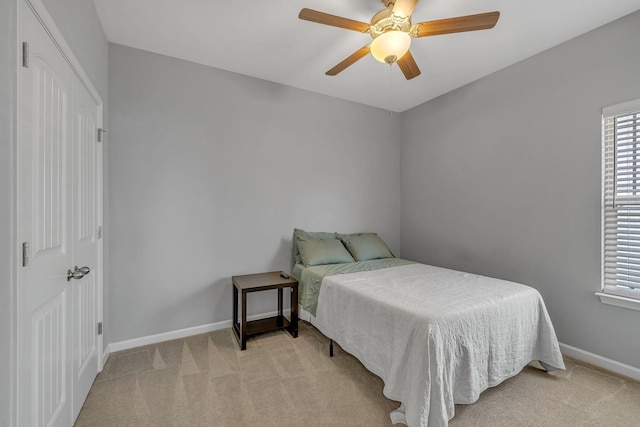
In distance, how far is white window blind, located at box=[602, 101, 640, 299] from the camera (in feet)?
6.95

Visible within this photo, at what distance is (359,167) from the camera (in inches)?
153

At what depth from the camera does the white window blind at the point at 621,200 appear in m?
2.12

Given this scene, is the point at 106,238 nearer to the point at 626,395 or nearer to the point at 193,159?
the point at 193,159

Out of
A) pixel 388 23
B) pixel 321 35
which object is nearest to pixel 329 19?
pixel 388 23

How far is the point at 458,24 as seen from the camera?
172 centimetres

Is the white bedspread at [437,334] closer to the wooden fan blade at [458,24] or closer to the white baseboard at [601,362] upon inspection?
the white baseboard at [601,362]

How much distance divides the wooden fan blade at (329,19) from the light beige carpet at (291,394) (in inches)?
96.9

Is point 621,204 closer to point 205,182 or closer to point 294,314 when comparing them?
point 294,314

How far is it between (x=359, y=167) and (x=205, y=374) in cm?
295

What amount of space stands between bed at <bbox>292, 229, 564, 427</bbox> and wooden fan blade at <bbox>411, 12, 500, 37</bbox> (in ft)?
5.81

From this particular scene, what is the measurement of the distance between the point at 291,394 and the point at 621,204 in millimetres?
2918
